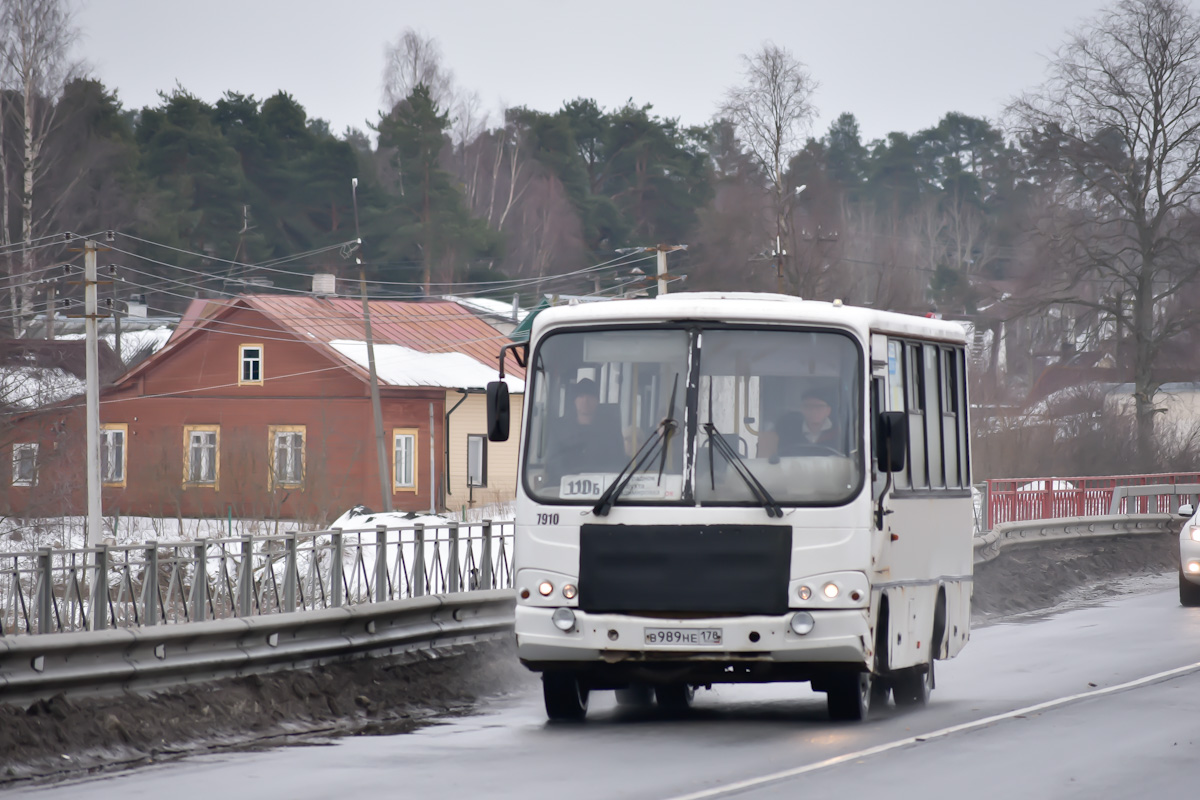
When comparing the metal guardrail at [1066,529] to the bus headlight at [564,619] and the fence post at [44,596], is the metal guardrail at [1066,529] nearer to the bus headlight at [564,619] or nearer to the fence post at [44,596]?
the fence post at [44,596]

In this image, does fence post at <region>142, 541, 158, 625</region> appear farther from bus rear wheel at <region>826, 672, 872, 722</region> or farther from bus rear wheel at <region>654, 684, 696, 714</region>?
bus rear wheel at <region>826, 672, 872, 722</region>

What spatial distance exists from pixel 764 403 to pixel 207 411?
4721 centimetres

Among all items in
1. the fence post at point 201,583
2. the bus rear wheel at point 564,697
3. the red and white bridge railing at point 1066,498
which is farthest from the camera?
the red and white bridge railing at point 1066,498

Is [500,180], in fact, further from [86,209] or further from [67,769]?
[67,769]

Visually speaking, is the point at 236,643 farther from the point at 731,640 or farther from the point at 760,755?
the point at 760,755

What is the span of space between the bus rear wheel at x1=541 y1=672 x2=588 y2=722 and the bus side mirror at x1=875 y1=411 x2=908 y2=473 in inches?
96.0

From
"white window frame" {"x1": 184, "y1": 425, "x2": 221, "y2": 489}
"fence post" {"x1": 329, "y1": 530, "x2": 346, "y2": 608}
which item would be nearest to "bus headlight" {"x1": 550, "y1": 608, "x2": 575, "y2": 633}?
"fence post" {"x1": 329, "y1": 530, "x2": 346, "y2": 608}

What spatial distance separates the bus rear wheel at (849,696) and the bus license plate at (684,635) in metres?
1.14

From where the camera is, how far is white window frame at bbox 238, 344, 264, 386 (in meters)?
56.3


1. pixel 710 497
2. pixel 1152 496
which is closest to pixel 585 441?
pixel 710 497

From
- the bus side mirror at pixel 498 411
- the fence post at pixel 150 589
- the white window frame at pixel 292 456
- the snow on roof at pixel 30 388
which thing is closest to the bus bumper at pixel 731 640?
the bus side mirror at pixel 498 411

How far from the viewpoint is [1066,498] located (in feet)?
113

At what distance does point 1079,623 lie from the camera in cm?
2142

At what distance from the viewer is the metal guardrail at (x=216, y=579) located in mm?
15570
